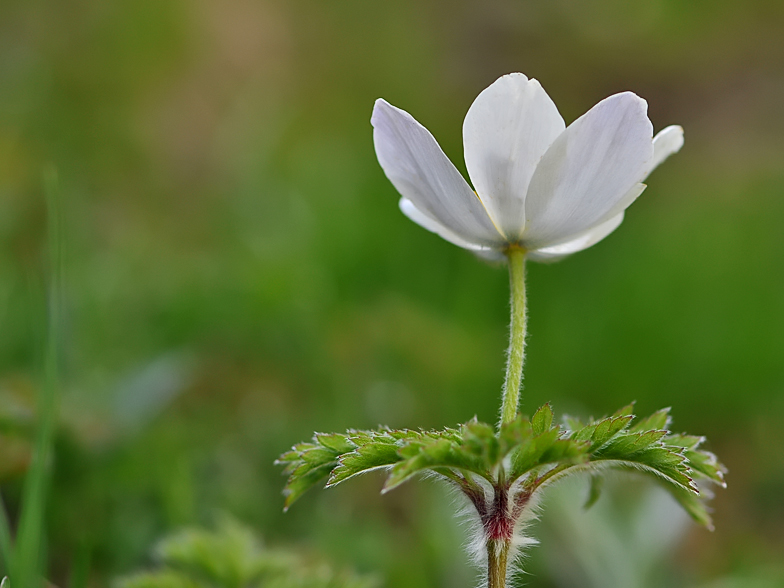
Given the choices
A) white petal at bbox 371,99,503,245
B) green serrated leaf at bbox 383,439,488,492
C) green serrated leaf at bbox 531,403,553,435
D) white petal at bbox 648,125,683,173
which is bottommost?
green serrated leaf at bbox 383,439,488,492

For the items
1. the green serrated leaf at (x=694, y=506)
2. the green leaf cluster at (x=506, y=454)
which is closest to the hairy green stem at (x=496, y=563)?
the green leaf cluster at (x=506, y=454)

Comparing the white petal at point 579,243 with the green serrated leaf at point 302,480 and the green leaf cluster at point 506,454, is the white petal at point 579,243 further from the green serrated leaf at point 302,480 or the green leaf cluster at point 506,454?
the green serrated leaf at point 302,480

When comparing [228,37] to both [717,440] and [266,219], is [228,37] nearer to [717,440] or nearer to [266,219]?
[266,219]

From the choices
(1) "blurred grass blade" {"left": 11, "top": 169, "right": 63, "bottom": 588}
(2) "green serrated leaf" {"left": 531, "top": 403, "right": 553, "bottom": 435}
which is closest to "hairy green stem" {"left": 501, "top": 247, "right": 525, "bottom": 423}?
(2) "green serrated leaf" {"left": 531, "top": 403, "right": 553, "bottom": 435}

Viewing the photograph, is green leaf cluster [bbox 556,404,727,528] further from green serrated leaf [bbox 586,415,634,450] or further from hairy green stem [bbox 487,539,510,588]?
hairy green stem [bbox 487,539,510,588]

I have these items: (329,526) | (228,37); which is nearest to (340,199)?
(329,526)

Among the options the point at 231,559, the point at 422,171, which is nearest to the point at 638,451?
the point at 422,171
